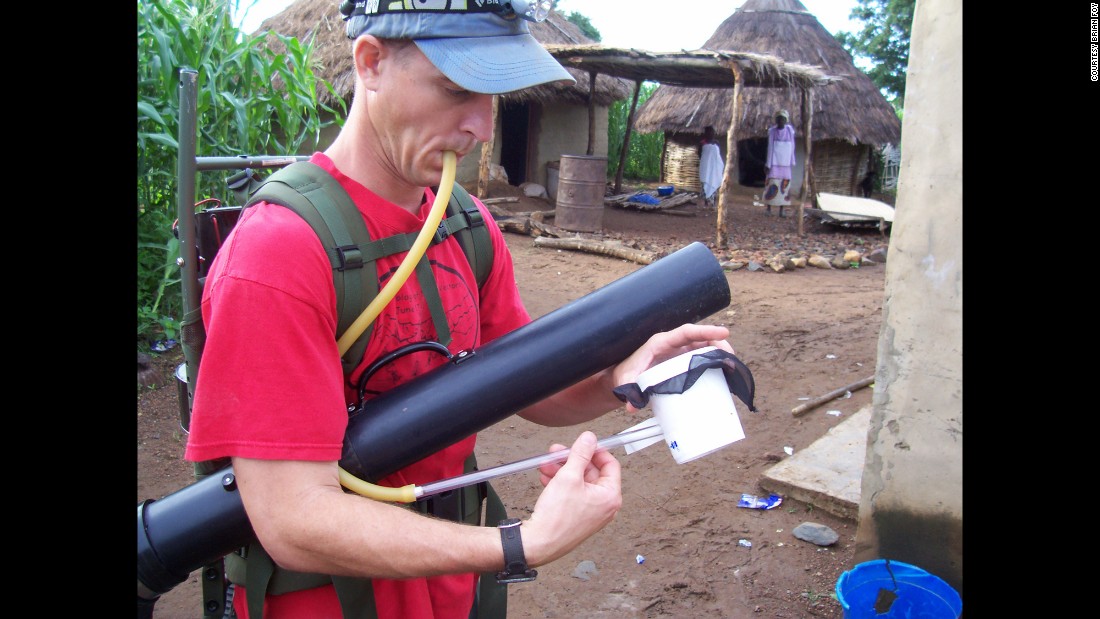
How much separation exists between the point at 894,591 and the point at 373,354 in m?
2.41

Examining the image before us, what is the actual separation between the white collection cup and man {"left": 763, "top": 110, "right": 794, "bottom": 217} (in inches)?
563

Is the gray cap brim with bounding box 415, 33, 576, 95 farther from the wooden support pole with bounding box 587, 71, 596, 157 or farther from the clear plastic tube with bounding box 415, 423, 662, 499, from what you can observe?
the wooden support pole with bounding box 587, 71, 596, 157

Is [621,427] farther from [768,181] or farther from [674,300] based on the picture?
[768,181]

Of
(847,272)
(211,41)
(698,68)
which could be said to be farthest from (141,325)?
(698,68)

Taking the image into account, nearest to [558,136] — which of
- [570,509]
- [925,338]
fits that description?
[925,338]

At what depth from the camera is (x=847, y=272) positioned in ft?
32.3

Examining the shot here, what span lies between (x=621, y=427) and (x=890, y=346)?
7.52ft

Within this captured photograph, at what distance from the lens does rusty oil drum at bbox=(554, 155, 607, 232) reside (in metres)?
11.9

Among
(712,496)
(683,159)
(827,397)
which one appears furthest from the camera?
(683,159)

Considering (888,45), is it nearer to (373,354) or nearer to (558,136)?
(558,136)

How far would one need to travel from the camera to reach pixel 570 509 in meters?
1.24

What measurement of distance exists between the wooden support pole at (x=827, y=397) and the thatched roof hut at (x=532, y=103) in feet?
31.4

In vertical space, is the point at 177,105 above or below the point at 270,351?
above

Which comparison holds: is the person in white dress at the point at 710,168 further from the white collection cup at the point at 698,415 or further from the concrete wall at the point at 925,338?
the white collection cup at the point at 698,415
